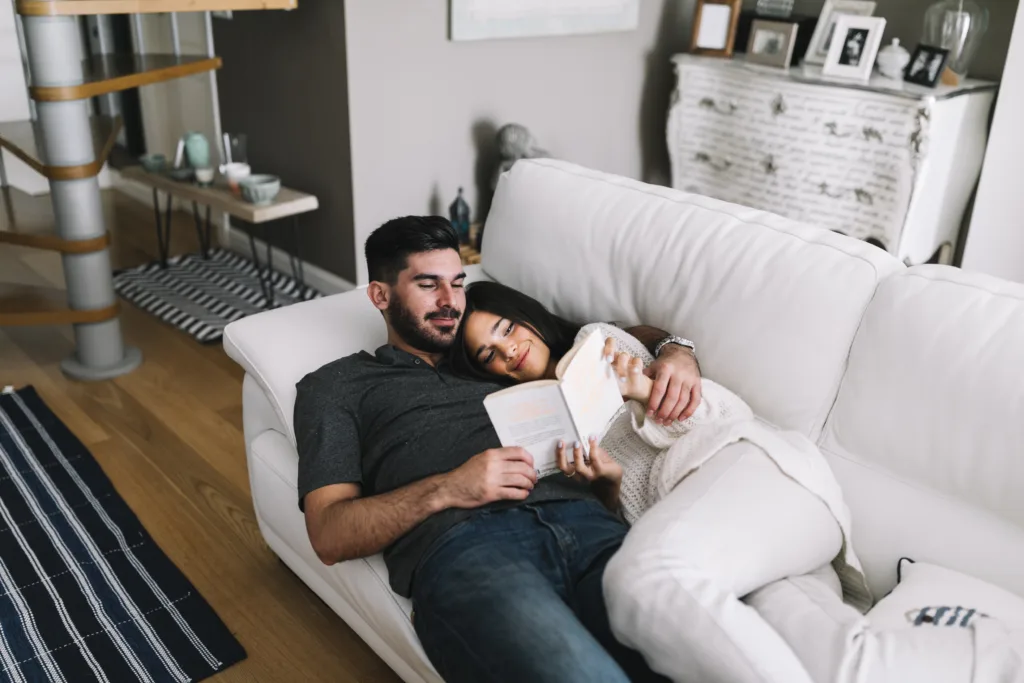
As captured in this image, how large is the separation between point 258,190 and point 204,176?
1.21ft

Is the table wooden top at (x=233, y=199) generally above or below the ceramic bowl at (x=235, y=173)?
below

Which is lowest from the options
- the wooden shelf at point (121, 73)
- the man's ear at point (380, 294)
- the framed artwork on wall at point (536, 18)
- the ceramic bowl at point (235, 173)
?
the ceramic bowl at point (235, 173)

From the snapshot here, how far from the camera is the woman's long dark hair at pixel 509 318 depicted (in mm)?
1693

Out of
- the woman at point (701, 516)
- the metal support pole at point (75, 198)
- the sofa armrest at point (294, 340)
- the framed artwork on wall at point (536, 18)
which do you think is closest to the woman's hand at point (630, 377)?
the woman at point (701, 516)

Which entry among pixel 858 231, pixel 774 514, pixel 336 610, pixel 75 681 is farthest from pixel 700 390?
pixel 858 231

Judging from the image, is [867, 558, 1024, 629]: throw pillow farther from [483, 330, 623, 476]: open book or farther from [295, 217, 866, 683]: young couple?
[483, 330, 623, 476]: open book

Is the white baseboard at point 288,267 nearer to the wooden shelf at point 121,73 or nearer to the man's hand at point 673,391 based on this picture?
the wooden shelf at point 121,73

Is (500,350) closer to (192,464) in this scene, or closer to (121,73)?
(192,464)

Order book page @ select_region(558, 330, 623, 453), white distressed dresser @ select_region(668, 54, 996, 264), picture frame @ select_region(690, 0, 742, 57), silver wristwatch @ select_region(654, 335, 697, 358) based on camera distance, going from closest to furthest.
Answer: book page @ select_region(558, 330, 623, 453) → silver wristwatch @ select_region(654, 335, 697, 358) → white distressed dresser @ select_region(668, 54, 996, 264) → picture frame @ select_region(690, 0, 742, 57)

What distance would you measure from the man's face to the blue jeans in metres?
0.38

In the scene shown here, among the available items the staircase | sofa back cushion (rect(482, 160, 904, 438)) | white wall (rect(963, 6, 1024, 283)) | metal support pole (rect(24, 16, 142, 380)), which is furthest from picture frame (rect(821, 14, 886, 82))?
metal support pole (rect(24, 16, 142, 380))

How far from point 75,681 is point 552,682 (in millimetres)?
1095

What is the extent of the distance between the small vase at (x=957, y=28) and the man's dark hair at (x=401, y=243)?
2.26 metres

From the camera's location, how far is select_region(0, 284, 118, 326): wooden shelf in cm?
287
